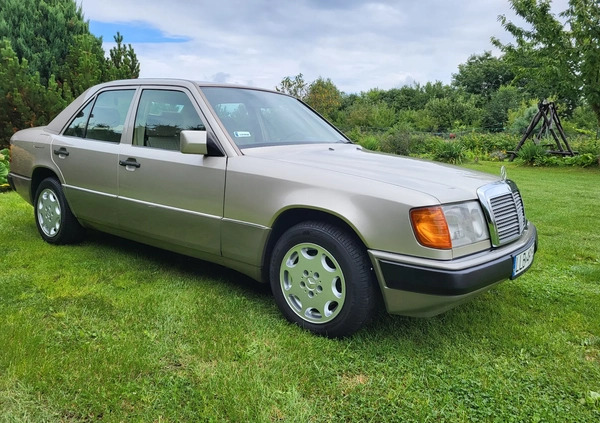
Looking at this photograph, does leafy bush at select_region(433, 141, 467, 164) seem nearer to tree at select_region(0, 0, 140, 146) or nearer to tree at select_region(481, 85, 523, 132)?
tree at select_region(0, 0, 140, 146)

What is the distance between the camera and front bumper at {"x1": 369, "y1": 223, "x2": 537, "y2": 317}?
7.82 feet

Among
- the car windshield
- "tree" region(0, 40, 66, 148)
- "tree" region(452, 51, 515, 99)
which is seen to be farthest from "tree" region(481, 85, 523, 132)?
the car windshield

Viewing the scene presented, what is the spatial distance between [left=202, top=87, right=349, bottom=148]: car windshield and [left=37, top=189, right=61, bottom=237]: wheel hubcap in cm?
201

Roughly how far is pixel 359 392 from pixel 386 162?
1560 mm

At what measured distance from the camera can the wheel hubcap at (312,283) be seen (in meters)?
2.73

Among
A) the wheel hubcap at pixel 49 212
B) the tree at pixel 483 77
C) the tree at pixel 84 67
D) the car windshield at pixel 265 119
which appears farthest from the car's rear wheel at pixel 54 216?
the tree at pixel 483 77

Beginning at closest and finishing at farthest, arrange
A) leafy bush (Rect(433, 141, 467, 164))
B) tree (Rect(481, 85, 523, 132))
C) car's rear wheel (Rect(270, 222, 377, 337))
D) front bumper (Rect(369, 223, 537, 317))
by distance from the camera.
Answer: front bumper (Rect(369, 223, 537, 317)) < car's rear wheel (Rect(270, 222, 377, 337)) < leafy bush (Rect(433, 141, 467, 164)) < tree (Rect(481, 85, 523, 132))

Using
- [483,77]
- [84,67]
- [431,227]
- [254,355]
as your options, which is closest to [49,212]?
[254,355]

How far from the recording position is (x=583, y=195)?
28.6ft

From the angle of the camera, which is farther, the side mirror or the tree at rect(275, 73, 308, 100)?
the tree at rect(275, 73, 308, 100)

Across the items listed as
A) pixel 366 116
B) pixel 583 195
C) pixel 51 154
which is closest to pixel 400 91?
pixel 366 116

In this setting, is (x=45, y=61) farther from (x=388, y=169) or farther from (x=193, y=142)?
(x=388, y=169)

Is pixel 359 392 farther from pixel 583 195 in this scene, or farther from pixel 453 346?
pixel 583 195

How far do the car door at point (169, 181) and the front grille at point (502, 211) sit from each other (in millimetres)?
1621
